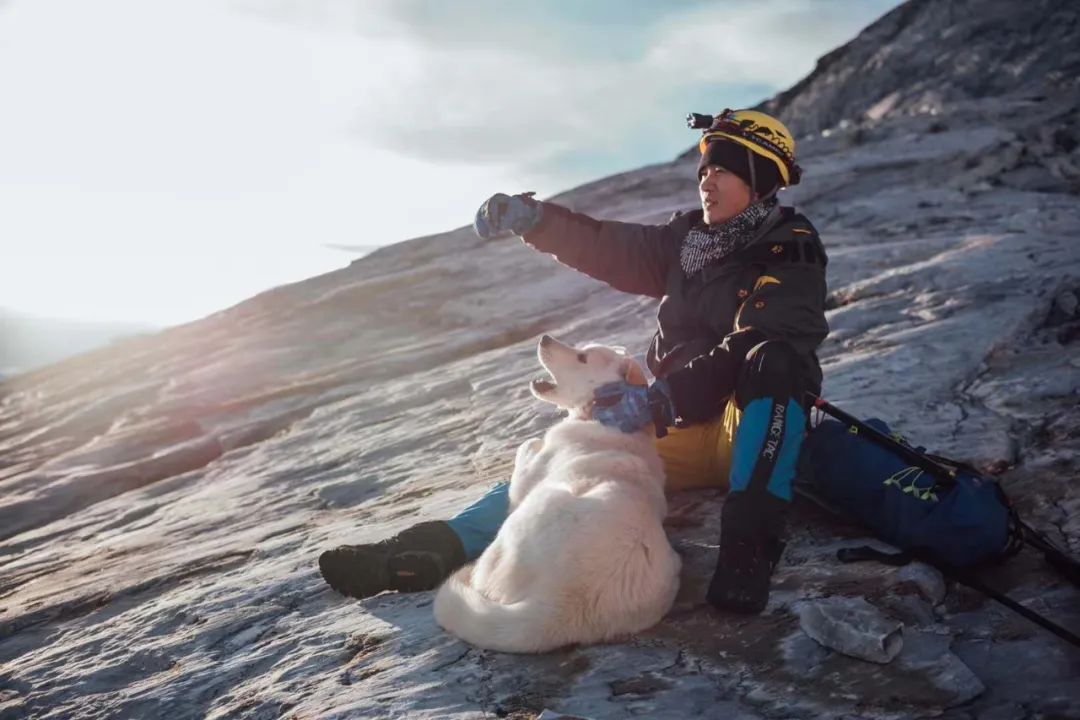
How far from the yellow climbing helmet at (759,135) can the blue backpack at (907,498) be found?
5.69 ft

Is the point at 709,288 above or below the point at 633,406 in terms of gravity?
above

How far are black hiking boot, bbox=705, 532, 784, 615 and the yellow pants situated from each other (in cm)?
96

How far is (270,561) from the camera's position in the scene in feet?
20.4

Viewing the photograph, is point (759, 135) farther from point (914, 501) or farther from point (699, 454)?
point (914, 501)

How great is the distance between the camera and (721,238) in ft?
16.5

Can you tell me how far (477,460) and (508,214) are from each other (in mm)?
3106

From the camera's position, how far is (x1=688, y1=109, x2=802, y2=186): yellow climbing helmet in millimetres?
4988

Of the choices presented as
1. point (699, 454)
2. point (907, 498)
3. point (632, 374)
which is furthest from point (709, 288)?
point (907, 498)

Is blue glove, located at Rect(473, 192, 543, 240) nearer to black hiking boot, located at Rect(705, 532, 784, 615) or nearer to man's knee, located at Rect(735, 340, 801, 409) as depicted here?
man's knee, located at Rect(735, 340, 801, 409)

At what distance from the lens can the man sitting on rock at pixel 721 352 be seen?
3.90 metres

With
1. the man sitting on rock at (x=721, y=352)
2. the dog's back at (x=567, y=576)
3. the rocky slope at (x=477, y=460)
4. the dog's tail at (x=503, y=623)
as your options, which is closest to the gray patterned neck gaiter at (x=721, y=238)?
the man sitting on rock at (x=721, y=352)

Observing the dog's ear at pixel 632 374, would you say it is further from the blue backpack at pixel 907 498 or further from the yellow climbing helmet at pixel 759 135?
the yellow climbing helmet at pixel 759 135

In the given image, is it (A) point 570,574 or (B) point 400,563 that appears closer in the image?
(A) point 570,574

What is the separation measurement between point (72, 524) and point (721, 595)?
9829mm
